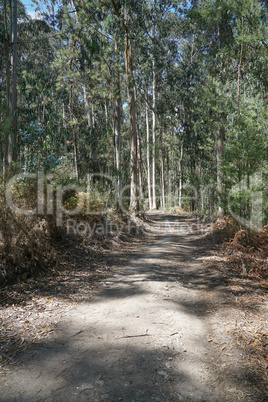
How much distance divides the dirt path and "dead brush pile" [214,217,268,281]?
977mm

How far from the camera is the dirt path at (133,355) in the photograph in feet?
6.41

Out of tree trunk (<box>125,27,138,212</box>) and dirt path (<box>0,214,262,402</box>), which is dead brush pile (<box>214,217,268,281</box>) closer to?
dirt path (<box>0,214,262,402</box>)

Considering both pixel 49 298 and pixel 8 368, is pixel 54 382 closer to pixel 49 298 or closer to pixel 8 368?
pixel 8 368

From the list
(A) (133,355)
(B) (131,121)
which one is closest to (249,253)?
(A) (133,355)

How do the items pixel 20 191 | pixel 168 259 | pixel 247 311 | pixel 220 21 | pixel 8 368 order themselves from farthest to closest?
pixel 220 21 → pixel 168 259 → pixel 20 191 → pixel 247 311 → pixel 8 368

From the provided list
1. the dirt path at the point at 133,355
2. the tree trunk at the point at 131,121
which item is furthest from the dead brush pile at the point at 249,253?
the tree trunk at the point at 131,121

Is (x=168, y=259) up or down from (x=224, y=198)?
down

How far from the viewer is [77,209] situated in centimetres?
659

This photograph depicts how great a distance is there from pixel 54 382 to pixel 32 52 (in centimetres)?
2438

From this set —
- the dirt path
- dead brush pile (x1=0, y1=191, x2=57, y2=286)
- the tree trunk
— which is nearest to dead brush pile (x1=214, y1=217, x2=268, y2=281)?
the dirt path

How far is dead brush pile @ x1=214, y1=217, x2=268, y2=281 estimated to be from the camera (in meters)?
4.69

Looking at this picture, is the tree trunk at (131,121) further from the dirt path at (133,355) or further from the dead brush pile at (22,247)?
the dirt path at (133,355)

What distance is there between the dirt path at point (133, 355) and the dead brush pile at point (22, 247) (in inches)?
38.1

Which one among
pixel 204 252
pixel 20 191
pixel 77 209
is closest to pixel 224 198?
pixel 204 252
